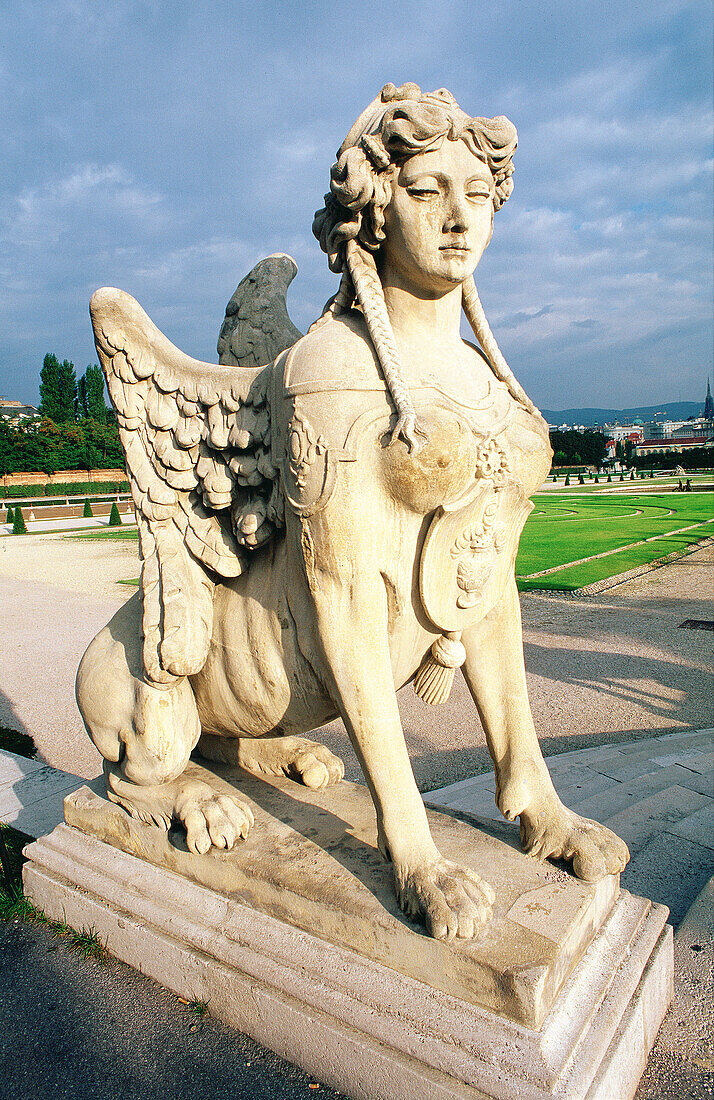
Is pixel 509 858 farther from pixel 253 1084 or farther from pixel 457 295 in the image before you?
pixel 457 295

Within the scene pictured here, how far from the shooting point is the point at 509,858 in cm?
247

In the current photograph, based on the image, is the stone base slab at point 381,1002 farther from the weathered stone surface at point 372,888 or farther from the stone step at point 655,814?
the stone step at point 655,814

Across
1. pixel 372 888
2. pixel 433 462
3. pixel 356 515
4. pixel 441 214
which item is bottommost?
pixel 372 888

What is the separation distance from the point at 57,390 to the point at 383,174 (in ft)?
222

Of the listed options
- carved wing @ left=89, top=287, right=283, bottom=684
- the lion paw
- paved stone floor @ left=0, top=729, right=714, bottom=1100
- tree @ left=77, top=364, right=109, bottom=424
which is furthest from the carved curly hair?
tree @ left=77, top=364, right=109, bottom=424

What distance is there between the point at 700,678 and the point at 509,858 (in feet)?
20.6

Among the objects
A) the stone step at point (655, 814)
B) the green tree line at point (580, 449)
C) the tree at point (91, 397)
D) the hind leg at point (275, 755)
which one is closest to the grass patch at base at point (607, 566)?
the stone step at point (655, 814)

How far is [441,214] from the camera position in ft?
7.02

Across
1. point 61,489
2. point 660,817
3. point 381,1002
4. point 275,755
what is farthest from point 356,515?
point 61,489

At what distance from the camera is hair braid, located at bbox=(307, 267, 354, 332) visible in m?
2.40

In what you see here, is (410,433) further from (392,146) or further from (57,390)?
(57,390)

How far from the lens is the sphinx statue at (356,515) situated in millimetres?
2141

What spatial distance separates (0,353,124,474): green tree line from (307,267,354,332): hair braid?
48167 millimetres

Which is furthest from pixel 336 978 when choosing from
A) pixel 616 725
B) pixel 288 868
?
pixel 616 725
